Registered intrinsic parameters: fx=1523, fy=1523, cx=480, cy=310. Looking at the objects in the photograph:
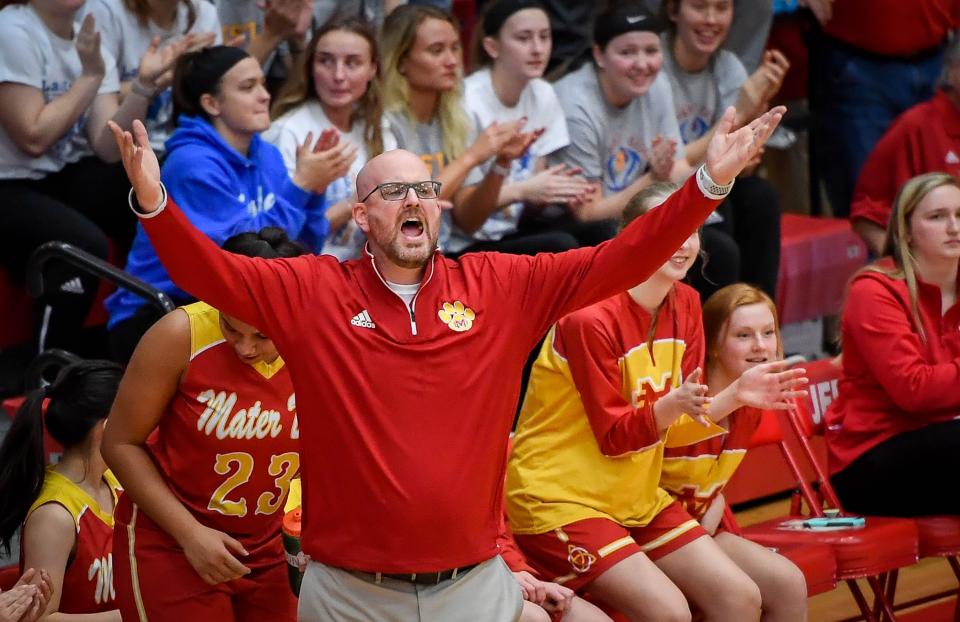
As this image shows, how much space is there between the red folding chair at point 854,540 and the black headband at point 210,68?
204 centimetres

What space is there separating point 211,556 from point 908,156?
3.90 meters

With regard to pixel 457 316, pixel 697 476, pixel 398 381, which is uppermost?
pixel 457 316

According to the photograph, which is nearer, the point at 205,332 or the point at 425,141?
the point at 205,332

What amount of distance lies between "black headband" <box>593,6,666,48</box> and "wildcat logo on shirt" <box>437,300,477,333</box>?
3.04 metres

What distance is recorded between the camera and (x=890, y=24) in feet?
23.2

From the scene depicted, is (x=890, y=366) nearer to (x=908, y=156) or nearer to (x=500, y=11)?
(x=908, y=156)

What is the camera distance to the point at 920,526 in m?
4.59

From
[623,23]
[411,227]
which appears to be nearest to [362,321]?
[411,227]

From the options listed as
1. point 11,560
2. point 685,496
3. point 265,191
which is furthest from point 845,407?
point 11,560

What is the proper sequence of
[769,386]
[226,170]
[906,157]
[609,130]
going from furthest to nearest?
[906,157], [609,130], [226,170], [769,386]

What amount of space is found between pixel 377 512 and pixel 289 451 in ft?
1.82

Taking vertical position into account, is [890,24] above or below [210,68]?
below

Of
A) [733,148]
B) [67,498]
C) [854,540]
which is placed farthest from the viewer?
[854,540]

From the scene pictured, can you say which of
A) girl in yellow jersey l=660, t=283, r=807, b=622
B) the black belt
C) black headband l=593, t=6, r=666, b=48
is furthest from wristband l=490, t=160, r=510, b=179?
the black belt
